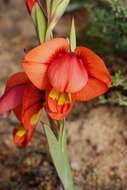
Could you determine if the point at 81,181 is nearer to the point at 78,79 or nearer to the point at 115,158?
the point at 115,158

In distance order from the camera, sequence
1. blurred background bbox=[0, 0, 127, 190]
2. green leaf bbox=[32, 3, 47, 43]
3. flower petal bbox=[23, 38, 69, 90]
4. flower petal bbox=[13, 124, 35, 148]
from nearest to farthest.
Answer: flower petal bbox=[23, 38, 69, 90] → green leaf bbox=[32, 3, 47, 43] → flower petal bbox=[13, 124, 35, 148] → blurred background bbox=[0, 0, 127, 190]

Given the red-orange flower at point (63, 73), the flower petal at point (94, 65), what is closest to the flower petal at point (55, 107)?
the red-orange flower at point (63, 73)

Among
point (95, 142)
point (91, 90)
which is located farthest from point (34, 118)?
point (95, 142)

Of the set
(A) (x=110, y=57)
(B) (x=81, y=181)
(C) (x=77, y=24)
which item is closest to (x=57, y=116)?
(B) (x=81, y=181)

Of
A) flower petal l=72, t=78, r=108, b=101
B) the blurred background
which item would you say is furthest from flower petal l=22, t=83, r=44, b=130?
the blurred background

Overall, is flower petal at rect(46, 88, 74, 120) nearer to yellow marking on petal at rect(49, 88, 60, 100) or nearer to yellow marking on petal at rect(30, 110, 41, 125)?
yellow marking on petal at rect(49, 88, 60, 100)

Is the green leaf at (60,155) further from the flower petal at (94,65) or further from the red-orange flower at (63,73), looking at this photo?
the flower petal at (94,65)

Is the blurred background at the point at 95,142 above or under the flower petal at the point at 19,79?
under
